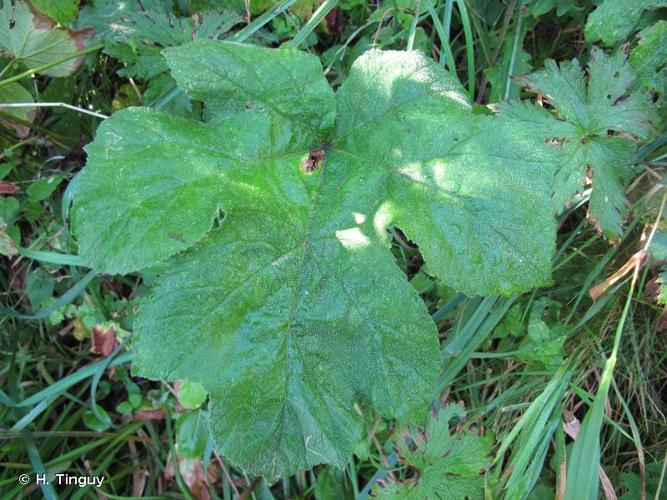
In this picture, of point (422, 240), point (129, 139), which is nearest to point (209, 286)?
point (129, 139)

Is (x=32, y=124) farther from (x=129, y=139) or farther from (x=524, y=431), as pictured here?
(x=524, y=431)

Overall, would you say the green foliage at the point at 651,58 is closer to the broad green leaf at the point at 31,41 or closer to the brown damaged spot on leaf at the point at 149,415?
the broad green leaf at the point at 31,41

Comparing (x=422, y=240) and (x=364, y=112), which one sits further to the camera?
(x=364, y=112)

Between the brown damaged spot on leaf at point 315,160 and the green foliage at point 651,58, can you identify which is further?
the green foliage at point 651,58

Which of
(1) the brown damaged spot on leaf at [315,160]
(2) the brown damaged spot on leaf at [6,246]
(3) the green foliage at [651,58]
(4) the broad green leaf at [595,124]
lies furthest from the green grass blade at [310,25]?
(2) the brown damaged spot on leaf at [6,246]

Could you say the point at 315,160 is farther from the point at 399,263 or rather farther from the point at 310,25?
the point at 399,263
